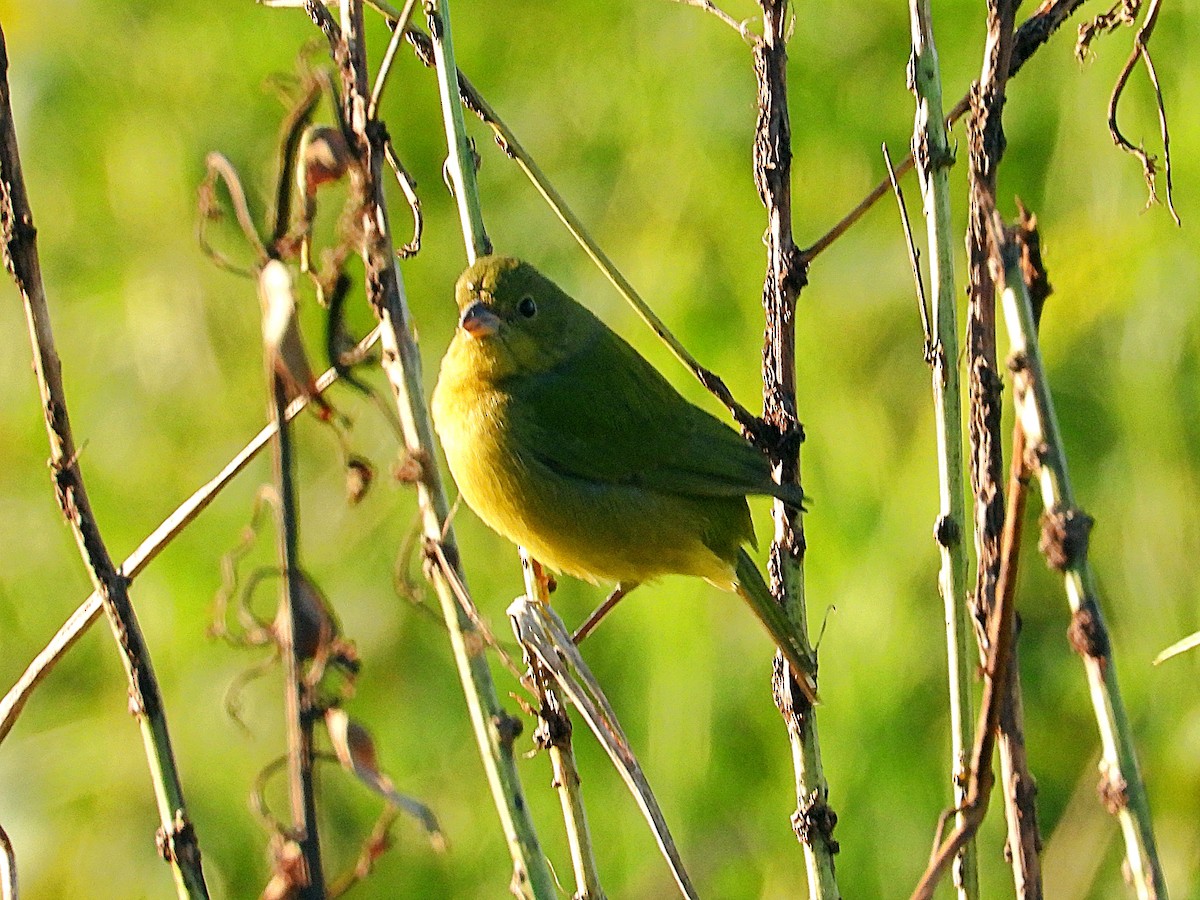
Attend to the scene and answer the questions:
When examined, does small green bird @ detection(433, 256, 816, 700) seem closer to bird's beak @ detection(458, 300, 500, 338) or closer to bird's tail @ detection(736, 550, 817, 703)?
bird's beak @ detection(458, 300, 500, 338)

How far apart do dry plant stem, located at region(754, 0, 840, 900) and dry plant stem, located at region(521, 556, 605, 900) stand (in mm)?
254

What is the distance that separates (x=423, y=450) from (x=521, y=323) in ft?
6.79

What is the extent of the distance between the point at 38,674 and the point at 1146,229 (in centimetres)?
327

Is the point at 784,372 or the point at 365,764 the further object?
the point at 784,372

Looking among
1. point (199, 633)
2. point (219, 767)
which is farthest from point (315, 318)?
point (219, 767)

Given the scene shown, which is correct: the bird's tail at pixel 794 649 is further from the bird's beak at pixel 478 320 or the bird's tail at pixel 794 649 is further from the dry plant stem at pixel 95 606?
the bird's beak at pixel 478 320

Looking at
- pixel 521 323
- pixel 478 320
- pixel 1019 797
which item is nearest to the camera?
pixel 1019 797

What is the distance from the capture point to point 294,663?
108 cm

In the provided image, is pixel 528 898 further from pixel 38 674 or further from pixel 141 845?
pixel 141 845

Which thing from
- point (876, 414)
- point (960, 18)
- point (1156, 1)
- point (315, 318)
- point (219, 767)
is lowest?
point (1156, 1)

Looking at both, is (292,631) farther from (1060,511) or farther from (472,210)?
(472,210)

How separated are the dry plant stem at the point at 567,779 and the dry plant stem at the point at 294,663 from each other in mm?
808

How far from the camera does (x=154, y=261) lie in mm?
5020

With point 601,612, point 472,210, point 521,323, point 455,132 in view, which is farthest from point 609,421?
point 455,132
